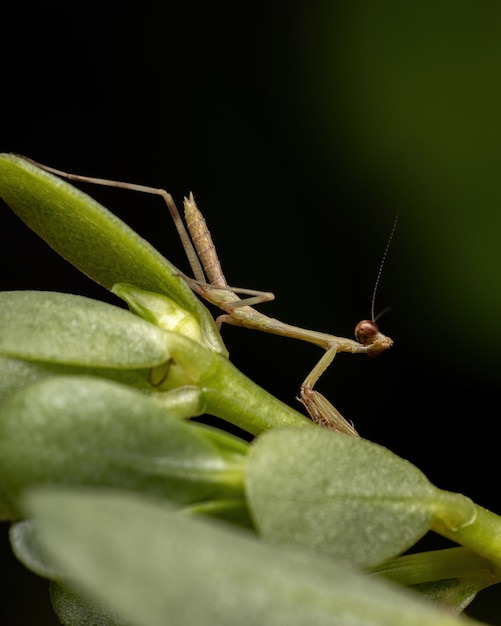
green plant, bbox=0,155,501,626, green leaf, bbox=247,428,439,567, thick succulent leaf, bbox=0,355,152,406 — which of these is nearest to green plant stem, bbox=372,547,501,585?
green plant, bbox=0,155,501,626

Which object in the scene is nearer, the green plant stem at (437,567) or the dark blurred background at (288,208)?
the green plant stem at (437,567)

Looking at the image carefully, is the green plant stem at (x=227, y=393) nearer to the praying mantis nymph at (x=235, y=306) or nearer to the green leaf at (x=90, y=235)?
the green leaf at (x=90, y=235)

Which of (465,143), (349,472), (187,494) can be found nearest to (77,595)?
(187,494)

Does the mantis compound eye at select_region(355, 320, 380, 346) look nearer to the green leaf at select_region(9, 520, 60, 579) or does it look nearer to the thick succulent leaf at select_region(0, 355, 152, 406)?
the thick succulent leaf at select_region(0, 355, 152, 406)

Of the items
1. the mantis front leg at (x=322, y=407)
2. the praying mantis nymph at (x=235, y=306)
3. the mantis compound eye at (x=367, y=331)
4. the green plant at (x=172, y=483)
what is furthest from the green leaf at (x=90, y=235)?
the mantis compound eye at (x=367, y=331)

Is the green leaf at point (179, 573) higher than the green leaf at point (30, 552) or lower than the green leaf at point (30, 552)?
higher

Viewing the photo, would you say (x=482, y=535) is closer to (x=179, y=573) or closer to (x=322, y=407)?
(x=179, y=573)

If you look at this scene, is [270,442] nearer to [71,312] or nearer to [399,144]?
[71,312]
